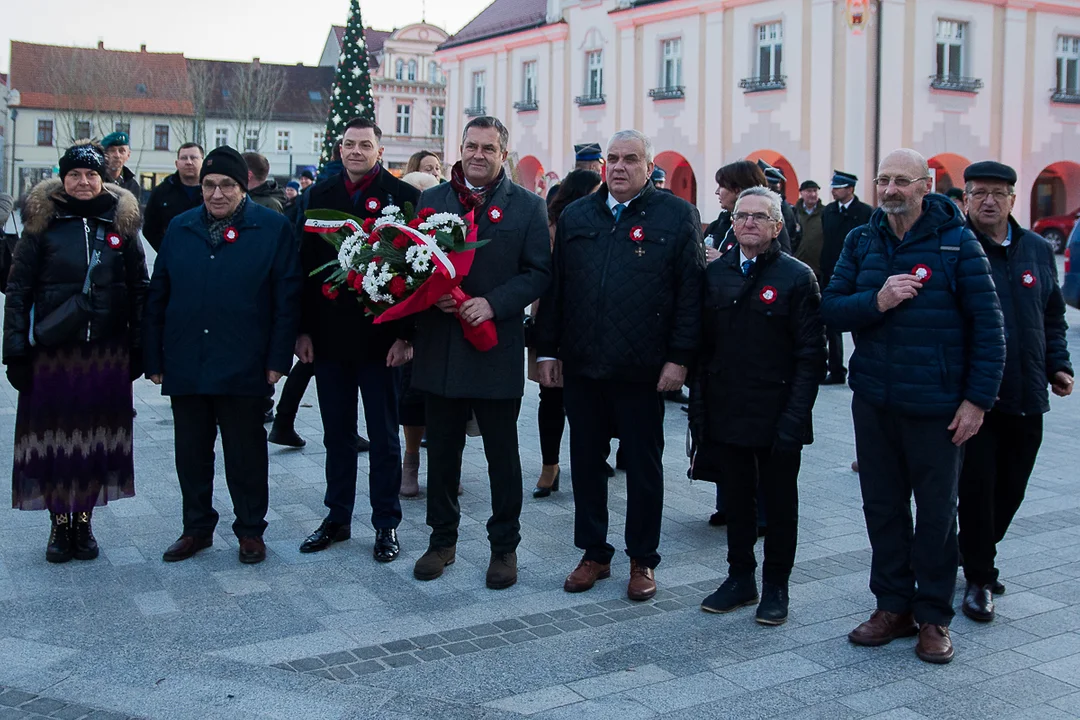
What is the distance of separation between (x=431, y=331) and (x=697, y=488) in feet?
8.93

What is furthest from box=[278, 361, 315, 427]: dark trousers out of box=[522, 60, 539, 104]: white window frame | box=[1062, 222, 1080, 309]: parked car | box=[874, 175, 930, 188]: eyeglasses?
box=[522, 60, 539, 104]: white window frame

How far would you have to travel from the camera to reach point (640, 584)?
18.3 feet

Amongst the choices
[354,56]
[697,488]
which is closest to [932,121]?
[697,488]

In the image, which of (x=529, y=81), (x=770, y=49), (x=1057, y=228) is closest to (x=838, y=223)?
(x=770, y=49)

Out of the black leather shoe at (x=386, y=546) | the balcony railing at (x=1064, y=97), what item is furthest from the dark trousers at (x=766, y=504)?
the balcony railing at (x=1064, y=97)

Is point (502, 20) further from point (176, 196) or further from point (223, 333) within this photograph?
point (223, 333)

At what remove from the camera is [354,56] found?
52719mm

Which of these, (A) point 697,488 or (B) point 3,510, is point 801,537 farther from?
(B) point 3,510

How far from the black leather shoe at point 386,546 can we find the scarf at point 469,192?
174cm

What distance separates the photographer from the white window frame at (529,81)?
130 ft

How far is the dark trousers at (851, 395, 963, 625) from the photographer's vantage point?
4867 mm

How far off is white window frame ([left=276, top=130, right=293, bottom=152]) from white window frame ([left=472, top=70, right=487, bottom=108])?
3608cm

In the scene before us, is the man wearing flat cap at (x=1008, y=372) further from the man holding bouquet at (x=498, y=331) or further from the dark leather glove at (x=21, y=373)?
the dark leather glove at (x=21, y=373)

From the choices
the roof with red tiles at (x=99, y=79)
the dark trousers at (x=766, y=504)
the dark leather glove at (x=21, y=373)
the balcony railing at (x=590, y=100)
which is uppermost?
the roof with red tiles at (x=99, y=79)
